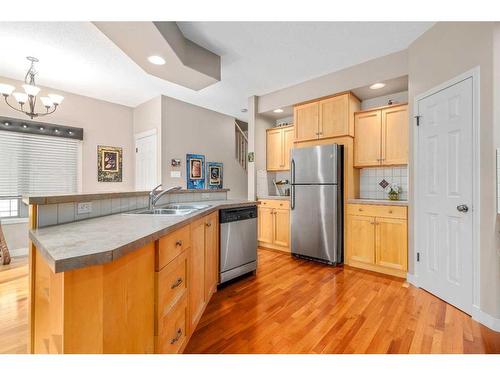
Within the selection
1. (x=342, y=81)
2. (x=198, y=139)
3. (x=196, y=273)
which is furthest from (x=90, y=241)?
(x=198, y=139)

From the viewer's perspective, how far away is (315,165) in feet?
11.2

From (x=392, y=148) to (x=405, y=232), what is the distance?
1.08 meters

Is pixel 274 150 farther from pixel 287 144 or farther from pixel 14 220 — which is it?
pixel 14 220

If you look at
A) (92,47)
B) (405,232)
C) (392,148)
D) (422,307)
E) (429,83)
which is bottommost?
(422,307)

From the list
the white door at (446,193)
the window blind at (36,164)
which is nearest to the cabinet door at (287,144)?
the white door at (446,193)

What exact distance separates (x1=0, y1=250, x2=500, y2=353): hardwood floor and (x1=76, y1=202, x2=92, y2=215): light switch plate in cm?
102

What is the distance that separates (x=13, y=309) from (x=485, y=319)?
12.6 feet

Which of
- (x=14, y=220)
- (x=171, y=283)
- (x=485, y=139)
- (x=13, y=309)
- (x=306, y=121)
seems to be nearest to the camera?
(x=171, y=283)

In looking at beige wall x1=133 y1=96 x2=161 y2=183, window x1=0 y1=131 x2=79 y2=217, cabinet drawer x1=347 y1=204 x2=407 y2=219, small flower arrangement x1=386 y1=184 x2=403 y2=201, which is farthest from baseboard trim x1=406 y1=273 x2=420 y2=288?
window x1=0 y1=131 x2=79 y2=217

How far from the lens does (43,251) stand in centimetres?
A: 83

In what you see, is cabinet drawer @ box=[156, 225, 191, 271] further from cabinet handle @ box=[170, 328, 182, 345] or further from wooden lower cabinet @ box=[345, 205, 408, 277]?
wooden lower cabinet @ box=[345, 205, 408, 277]

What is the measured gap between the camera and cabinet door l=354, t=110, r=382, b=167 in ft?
10.7

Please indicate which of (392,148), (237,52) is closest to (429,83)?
(392,148)
